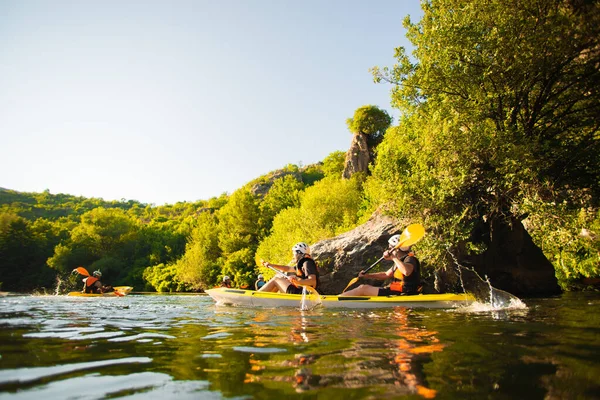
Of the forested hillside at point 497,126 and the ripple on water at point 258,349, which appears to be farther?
the forested hillside at point 497,126

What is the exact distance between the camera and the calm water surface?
2.24 meters

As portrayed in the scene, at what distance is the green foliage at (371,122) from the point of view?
4741cm

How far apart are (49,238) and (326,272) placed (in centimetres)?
5686

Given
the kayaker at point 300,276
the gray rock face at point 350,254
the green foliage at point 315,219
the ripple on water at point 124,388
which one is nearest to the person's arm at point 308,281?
the kayaker at point 300,276

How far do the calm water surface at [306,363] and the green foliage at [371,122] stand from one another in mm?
43693

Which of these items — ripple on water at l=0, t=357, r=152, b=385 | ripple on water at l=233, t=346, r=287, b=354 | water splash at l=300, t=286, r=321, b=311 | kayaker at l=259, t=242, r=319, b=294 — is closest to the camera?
ripple on water at l=0, t=357, r=152, b=385

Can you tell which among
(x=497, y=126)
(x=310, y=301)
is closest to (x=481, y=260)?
(x=497, y=126)

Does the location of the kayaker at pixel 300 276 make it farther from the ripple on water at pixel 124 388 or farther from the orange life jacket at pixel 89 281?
the orange life jacket at pixel 89 281

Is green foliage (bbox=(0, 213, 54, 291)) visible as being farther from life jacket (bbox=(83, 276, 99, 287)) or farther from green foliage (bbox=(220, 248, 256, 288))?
life jacket (bbox=(83, 276, 99, 287))

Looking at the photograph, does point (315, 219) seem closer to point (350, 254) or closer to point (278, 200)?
point (350, 254)

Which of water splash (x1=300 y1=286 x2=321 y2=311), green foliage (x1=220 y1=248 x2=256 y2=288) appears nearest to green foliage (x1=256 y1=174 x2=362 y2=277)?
green foliage (x1=220 y1=248 x2=256 y2=288)

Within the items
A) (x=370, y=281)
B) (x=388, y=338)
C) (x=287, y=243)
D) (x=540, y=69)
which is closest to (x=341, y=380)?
(x=388, y=338)

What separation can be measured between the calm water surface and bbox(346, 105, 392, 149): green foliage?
43.7 metres

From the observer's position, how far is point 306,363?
9.65 feet
